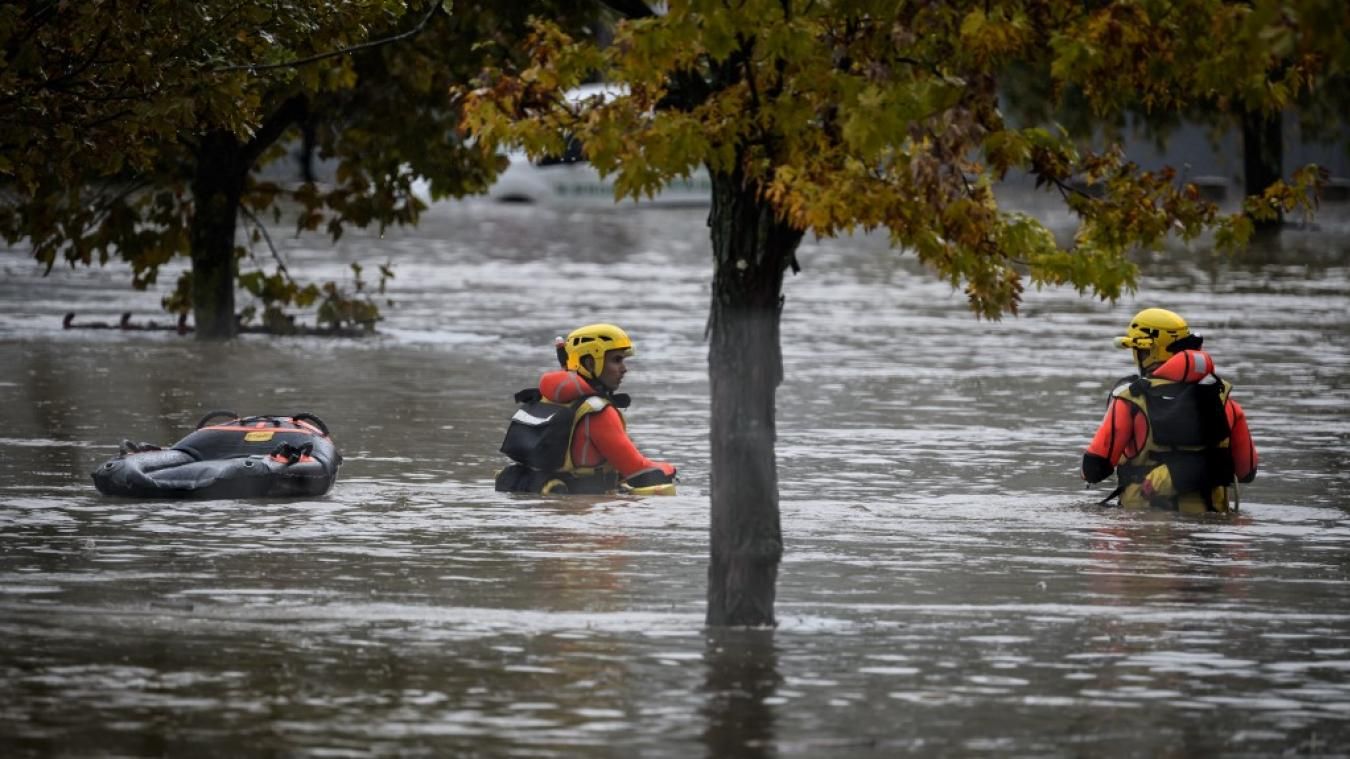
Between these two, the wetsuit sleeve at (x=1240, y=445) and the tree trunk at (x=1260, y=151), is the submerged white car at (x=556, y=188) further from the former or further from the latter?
the wetsuit sleeve at (x=1240, y=445)

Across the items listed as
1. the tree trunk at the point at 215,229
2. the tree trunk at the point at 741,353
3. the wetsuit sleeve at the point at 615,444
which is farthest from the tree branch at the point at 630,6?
the tree trunk at the point at 215,229

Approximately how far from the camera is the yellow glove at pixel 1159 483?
47.1 feet

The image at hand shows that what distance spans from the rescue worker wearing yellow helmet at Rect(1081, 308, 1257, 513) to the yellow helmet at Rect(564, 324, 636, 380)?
2589 mm

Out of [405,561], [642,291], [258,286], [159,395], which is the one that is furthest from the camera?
[642,291]

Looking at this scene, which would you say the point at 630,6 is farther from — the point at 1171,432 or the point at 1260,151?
the point at 1260,151

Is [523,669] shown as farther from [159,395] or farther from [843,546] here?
[159,395]

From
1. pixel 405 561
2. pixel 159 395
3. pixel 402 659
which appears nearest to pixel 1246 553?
pixel 405 561

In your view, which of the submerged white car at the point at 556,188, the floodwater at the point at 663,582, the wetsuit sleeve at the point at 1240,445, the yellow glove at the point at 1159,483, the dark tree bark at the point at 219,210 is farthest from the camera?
the submerged white car at the point at 556,188

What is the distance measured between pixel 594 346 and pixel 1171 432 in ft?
10.1

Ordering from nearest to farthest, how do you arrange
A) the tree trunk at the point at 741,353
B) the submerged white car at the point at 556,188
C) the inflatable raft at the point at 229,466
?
1. the tree trunk at the point at 741,353
2. the inflatable raft at the point at 229,466
3. the submerged white car at the point at 556,188

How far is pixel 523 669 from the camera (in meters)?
9.82

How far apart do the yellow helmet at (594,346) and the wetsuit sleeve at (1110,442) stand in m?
2.57

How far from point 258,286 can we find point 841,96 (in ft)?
58.9

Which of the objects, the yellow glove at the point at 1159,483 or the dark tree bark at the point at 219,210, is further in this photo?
the dark tree bark at the point at 219,210
